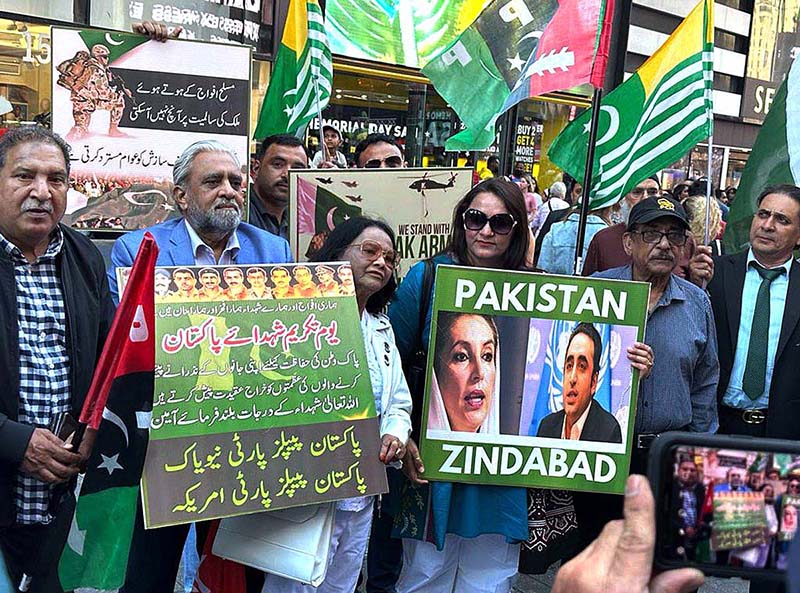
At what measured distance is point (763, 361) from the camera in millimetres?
3893

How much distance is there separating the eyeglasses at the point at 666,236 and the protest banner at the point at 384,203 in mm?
1512

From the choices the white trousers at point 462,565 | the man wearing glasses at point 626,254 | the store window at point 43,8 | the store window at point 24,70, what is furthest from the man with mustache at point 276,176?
the store window at point 43,8

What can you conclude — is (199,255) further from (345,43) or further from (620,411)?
(345,43)

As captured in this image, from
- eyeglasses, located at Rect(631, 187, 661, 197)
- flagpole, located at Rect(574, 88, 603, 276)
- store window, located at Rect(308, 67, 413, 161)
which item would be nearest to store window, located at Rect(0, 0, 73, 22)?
store window, located at Rect(308, 67, 413, 161)

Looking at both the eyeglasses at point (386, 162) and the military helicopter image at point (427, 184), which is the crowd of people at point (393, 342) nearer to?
the military helicopter image at point (427, 184)

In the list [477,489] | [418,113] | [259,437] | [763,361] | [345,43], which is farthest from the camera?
[418,113]

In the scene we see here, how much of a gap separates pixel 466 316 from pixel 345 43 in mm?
2925

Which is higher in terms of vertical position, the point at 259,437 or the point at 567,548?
the point at 259,437

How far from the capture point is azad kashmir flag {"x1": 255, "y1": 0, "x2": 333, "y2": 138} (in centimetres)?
600

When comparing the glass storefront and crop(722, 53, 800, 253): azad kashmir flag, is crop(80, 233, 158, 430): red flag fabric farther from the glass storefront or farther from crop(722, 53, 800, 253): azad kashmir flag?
the glass storefront

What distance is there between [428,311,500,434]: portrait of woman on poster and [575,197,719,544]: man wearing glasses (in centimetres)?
69

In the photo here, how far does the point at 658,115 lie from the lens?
475 centimetres

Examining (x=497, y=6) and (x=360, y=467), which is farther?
(x=497, y=6)

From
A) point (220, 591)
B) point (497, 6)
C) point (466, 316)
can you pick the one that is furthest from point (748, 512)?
point (497, 6)
